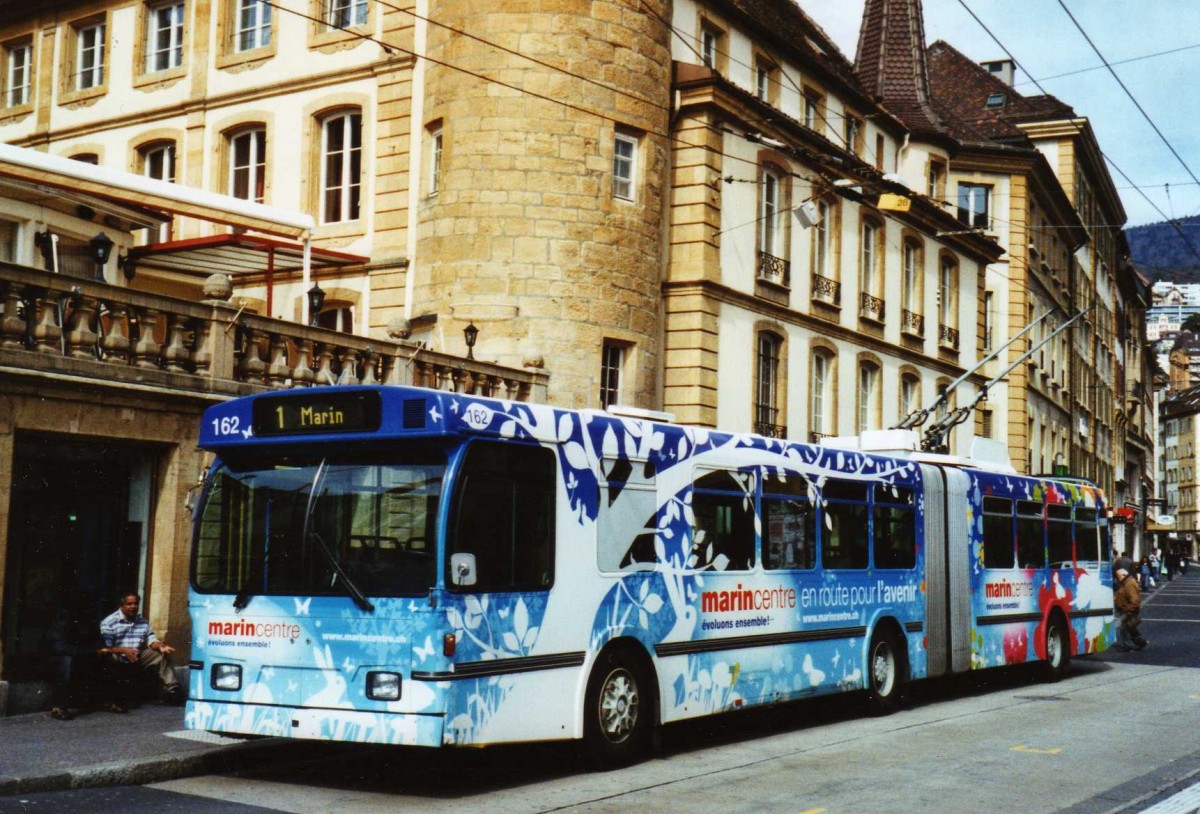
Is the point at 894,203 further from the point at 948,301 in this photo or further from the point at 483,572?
the point at 948,301

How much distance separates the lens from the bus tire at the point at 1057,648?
19.8m

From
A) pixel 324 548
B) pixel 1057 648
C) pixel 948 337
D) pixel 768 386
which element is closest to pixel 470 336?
pixel 1057 648

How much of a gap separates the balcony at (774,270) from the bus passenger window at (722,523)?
1533 centimetres

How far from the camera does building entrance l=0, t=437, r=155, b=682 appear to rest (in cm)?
1335

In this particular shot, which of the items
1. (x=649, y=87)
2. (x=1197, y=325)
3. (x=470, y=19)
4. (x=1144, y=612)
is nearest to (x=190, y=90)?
(x=470, y=19)

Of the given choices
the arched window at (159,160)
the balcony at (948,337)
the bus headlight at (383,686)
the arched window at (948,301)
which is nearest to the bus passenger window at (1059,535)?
the bus headlight at (383,686)

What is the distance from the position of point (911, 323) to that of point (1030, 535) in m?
17.2

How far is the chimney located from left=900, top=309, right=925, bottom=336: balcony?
25217 millimetres

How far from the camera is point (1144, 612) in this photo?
40.8 m

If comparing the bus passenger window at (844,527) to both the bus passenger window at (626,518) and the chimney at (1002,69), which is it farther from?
the chimney at (1002,69)

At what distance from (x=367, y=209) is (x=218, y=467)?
621 inches

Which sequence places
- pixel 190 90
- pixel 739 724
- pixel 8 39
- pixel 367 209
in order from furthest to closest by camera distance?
pixel 8 39 → pixel 190 90 → pixel 367 209 → pixel 739 724

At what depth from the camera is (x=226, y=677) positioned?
1040 cm

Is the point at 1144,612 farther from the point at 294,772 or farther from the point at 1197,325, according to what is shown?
the point at 1197,325
